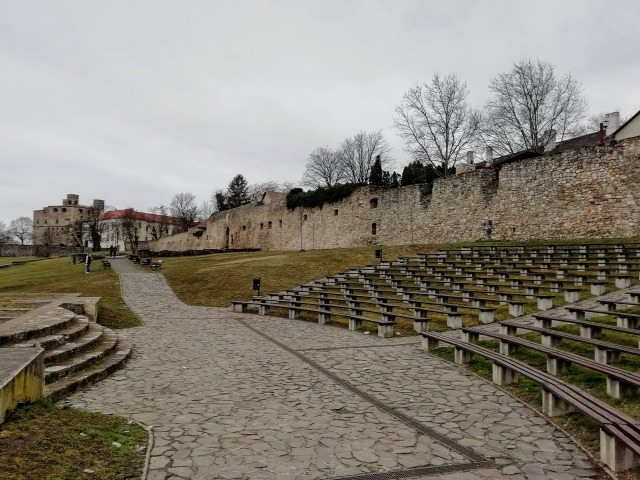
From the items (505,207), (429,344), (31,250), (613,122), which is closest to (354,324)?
(429,344)

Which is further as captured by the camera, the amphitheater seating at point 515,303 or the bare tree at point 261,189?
the bare tree at point 261,189

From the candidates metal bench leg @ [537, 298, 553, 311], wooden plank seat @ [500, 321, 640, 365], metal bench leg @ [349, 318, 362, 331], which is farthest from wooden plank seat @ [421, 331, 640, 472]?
metal bench leg @ [349, 318, 362, 331]

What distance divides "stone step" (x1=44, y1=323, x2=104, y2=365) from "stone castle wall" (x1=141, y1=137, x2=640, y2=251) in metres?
18.7

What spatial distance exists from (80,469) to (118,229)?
83.2 meters

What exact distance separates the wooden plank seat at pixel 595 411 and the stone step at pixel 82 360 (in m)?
5.36

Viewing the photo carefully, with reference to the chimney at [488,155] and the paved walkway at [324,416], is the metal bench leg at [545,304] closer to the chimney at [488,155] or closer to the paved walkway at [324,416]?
the paved walkway at [324,416]

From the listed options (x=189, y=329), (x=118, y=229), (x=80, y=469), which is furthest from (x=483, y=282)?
(x=118, y=229)

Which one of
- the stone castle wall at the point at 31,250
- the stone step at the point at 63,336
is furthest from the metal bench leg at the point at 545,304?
the stone castle wall at the point at 31,250

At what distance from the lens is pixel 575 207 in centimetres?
1916

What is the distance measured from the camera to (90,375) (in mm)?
5660

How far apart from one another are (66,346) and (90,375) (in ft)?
3.43

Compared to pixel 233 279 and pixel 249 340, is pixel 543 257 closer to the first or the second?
pixel 249 340

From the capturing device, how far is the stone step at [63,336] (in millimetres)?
5984

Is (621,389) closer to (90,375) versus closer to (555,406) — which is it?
(555,406)
